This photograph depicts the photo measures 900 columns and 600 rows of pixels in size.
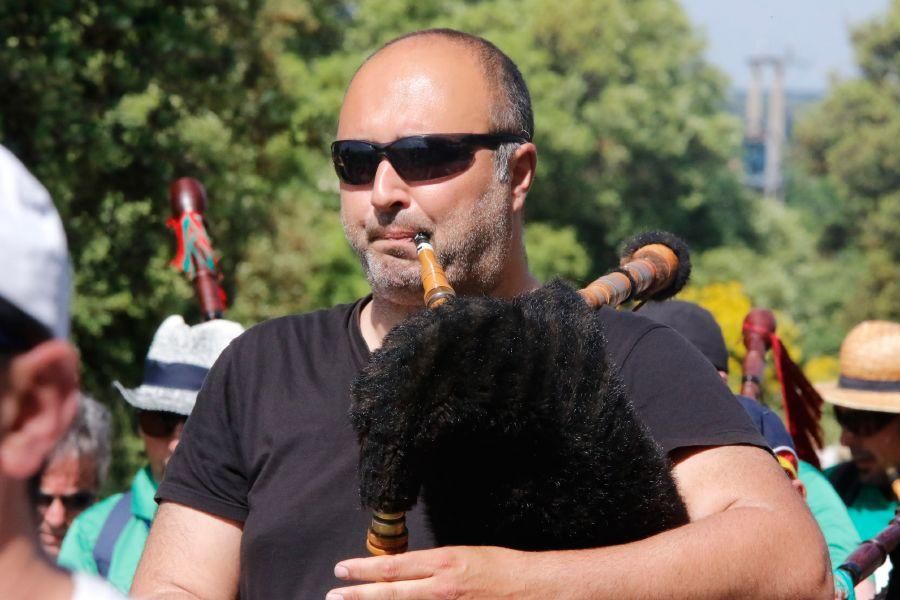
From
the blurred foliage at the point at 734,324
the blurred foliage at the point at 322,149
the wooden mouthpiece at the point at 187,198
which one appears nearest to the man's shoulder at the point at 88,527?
the wooden mouthpiece at the point at 187,198

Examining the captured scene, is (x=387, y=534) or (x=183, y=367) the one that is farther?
(x=183, y=367)

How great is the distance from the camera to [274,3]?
57.3 feet

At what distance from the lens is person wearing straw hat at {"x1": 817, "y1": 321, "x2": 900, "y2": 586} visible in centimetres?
496

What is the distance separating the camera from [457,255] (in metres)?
2.52

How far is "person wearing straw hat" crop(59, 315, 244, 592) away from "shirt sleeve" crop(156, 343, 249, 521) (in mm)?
1807

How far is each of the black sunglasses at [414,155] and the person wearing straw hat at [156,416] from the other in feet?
5.99

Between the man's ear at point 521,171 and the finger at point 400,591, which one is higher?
the man's ear at point 521,171

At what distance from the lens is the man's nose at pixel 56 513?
194 inches

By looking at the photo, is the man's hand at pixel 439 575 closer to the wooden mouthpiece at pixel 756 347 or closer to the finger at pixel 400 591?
the finger at pixel 400 591

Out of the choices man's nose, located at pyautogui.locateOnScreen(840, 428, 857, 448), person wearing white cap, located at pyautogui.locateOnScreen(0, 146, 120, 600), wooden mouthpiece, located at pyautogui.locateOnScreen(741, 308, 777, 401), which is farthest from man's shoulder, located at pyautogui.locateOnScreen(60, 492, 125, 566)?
person wearing white cap, located at pyautogui.locateOnScreen(0, 146, 120, 600)

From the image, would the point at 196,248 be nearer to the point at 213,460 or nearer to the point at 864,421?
the point at 213,460

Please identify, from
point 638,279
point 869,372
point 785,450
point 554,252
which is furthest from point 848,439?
point 554,252

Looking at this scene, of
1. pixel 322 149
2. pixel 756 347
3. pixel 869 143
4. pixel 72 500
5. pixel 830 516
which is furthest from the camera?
pixel 869 143

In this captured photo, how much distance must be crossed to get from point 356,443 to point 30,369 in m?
1.24
